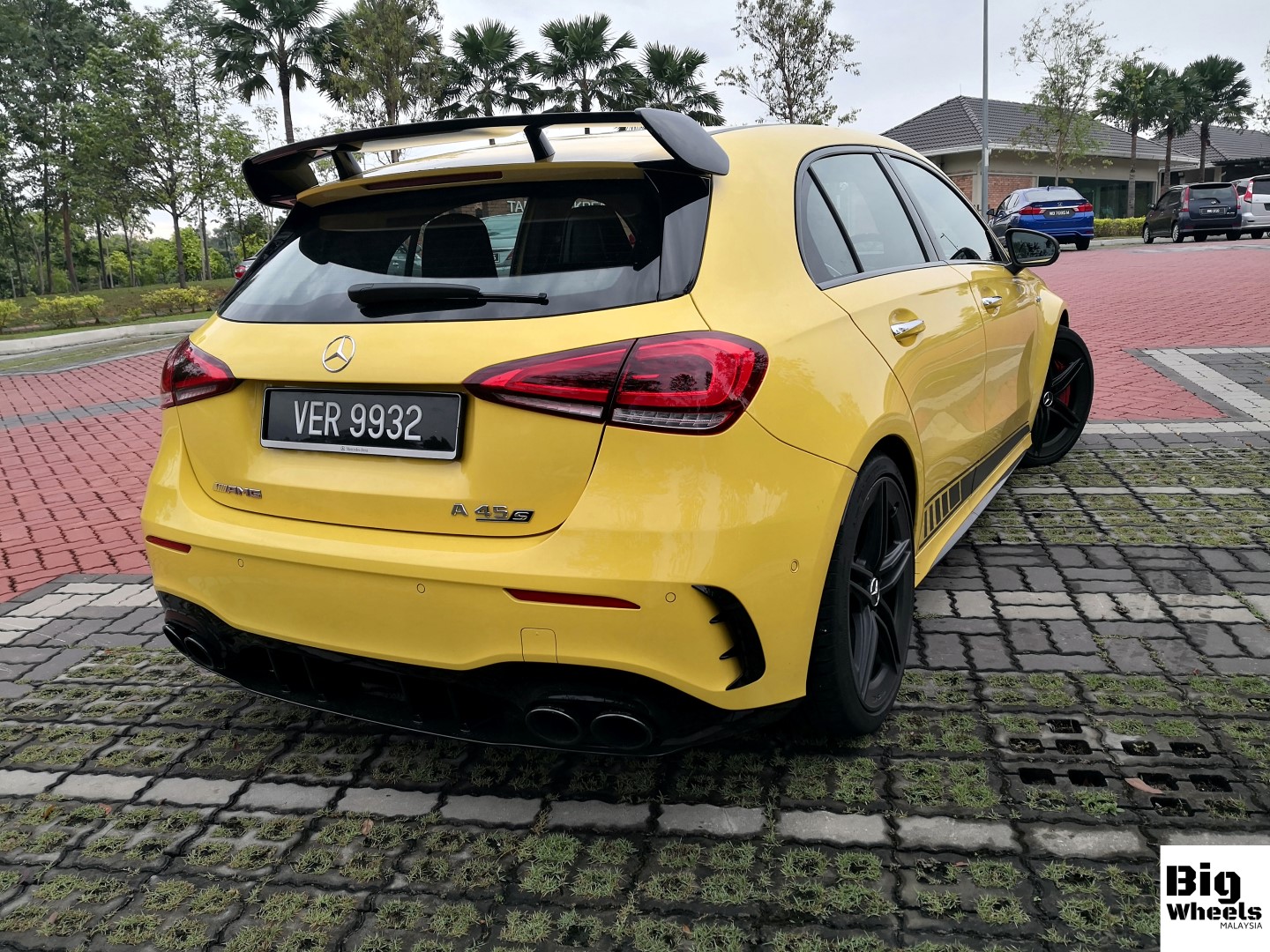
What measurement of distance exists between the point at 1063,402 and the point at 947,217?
212 centimetres

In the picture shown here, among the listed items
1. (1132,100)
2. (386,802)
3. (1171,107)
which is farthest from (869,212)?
(1171,107)

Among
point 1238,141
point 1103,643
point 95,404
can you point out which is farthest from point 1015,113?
point 1103,643

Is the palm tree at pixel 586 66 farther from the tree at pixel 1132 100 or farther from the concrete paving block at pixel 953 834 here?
the concrete paving block at pixel 953 834

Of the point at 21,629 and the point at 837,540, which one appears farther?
the point at 21,629

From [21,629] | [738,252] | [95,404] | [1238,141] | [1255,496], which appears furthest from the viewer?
[1238,141]

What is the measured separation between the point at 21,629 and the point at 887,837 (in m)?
3.53

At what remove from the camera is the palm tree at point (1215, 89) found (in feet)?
187

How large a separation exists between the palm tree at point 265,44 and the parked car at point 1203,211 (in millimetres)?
26881

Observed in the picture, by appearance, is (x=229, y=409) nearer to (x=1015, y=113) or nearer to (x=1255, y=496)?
(x=1255, y=496)

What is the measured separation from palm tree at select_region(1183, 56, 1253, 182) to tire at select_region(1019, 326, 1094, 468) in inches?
2430

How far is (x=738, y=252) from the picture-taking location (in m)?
2.27

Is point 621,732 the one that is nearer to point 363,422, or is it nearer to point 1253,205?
point 363,422

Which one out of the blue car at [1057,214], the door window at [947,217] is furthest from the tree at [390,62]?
the door window at [947,217]

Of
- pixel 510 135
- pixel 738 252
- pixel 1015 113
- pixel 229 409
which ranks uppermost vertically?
pixel 1015 113
